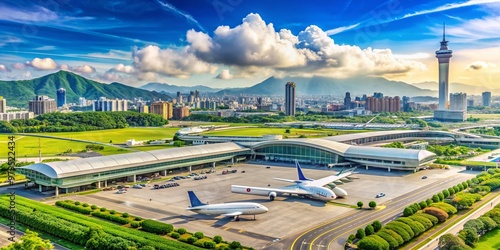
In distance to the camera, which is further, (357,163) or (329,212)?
(357,163)

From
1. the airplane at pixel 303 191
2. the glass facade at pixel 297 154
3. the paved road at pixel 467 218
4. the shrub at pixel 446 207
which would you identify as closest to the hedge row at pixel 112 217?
the airplane at pixel 303 191

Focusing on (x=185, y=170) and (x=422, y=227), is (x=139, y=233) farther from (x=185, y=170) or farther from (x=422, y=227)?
(x=185, y=170)

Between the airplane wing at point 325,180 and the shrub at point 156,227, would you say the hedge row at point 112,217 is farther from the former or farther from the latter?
the airplane wing at point 325,180

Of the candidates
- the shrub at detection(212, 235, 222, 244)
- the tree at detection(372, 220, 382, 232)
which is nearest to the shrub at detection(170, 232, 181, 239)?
the shrub at detection(212, 235, 222, 244)

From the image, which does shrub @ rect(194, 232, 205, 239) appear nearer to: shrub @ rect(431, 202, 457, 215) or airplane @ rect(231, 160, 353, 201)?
airplane @ rect(231, 160, 353, 201)

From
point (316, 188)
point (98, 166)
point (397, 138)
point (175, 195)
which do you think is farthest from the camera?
point (397, 138)

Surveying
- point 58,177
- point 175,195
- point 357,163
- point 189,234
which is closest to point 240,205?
point 189,234
